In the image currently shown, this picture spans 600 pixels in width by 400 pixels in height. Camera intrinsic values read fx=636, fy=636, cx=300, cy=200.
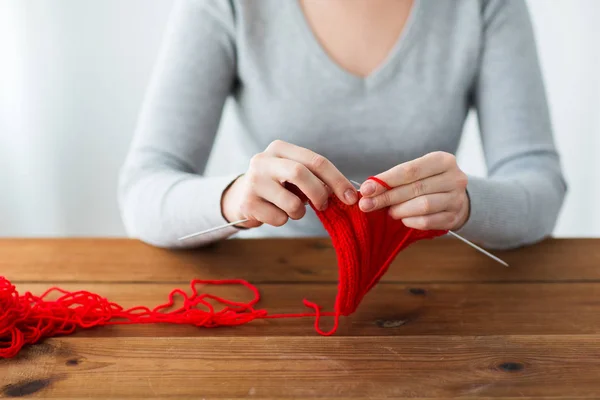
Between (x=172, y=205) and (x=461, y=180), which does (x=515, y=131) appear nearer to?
(x=461, y=180)

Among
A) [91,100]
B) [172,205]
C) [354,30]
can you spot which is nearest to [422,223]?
[172,205]

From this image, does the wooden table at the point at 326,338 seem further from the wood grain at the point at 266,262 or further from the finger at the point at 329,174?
the finger at the point at 329,174

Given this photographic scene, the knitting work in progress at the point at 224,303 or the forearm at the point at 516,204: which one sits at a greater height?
the forearm at the point at 516,204

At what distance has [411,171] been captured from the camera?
2.56 feet

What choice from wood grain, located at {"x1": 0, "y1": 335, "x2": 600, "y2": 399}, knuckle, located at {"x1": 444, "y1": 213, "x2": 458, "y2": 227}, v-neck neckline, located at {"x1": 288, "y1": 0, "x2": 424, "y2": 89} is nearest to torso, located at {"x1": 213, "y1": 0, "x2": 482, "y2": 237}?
v-neck neckline, located at {"x1": 288, "y1": 0, "x2": 424, "y2": 89}

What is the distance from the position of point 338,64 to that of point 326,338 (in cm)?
57

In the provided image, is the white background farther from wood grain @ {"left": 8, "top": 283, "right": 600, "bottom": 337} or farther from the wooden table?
wood grain @ {"left": 8, "top": 283, "right": 600, "bottom": 337}

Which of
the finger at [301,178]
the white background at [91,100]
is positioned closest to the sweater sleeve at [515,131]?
the finger at [301,178]

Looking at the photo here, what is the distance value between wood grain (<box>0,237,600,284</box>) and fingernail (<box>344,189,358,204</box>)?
0.19 meters

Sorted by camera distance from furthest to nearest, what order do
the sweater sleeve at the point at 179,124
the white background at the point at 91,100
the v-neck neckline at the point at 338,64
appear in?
the white background at the point at 91,100
the v-neck neckline at the point at 338,64
the sweater sleeve at the point at 179,124

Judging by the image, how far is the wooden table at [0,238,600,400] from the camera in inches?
25.5

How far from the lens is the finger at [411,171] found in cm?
75

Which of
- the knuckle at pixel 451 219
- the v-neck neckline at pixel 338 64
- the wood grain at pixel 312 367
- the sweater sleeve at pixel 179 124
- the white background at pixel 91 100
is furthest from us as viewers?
the white background at pixel 91 100

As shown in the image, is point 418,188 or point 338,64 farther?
point 338,64
